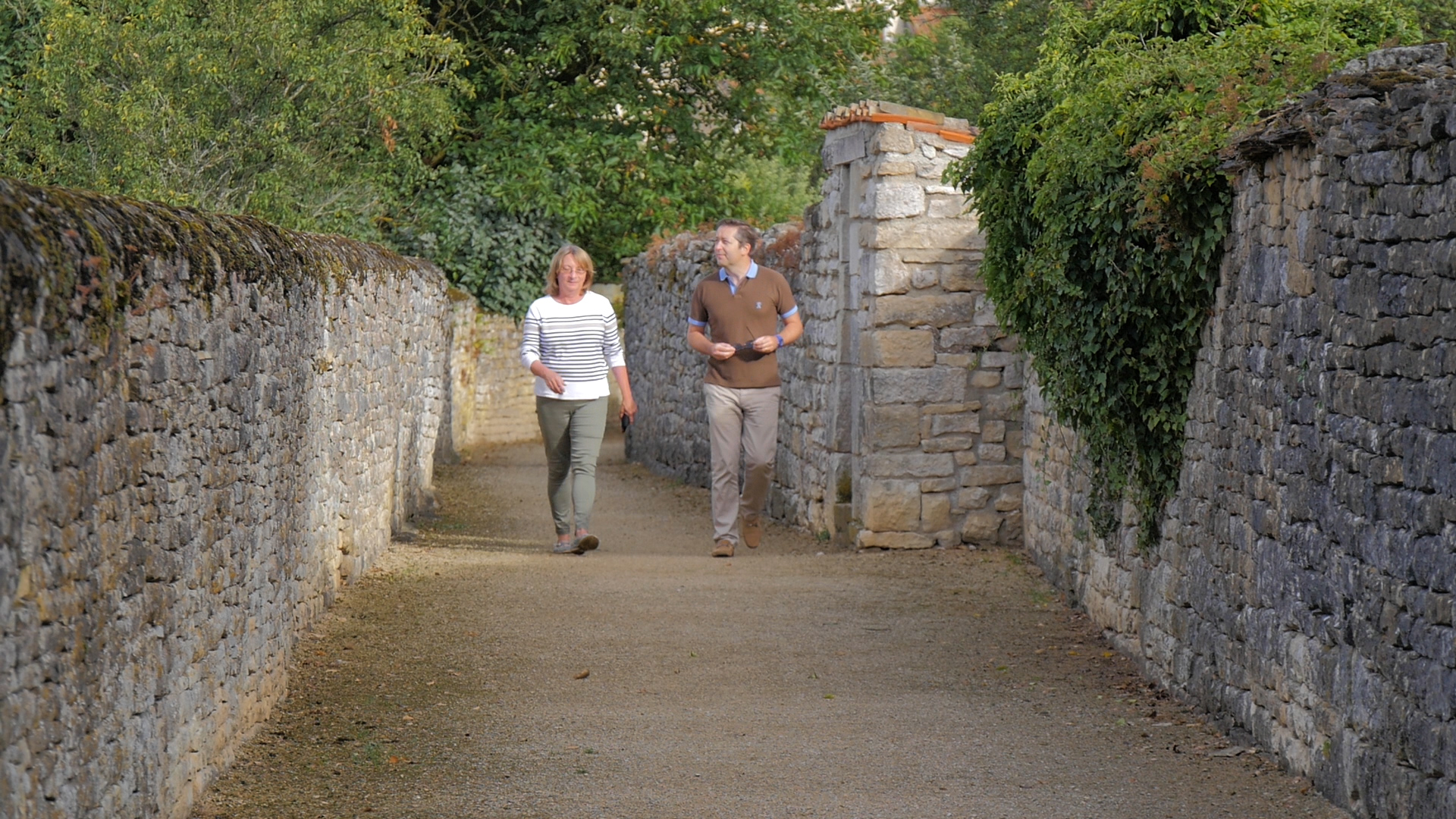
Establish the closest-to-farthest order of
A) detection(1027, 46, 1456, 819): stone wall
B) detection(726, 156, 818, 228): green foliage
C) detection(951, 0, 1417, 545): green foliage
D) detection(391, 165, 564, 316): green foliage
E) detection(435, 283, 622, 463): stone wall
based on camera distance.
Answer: detection(1027, 46, 1456, 819): stone wall, detection(951, 0, 1417, 545): green foliage, detection(435, 283, 622, 463): stone wall, detection(391, 165, 564, 316): green foliage, detection(726, 156, 818, 228): green foliage

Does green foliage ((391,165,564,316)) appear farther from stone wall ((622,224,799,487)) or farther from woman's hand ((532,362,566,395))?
woman's hand ((532,362,566,395))

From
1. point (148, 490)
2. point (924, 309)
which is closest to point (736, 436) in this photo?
point (924, 309)

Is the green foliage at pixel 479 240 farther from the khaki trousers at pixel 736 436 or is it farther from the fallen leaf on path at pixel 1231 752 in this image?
the fallen leaf on path at pixel 1231 752

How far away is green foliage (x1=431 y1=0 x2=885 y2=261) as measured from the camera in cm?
2053

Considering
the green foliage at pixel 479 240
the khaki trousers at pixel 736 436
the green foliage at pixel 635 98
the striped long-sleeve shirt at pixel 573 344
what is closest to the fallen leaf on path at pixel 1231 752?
the khaki trousers at pixel 736 436

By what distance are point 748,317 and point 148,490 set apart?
5.99 meters

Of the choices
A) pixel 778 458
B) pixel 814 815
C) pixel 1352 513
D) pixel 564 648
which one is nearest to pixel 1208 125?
pixel 1352 513

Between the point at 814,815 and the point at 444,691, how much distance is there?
196cm

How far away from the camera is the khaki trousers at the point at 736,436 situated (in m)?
9.47

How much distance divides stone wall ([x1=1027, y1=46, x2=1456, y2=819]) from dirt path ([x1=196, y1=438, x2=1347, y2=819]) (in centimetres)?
31

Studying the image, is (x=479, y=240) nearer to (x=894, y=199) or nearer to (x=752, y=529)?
(x=752, y=529)

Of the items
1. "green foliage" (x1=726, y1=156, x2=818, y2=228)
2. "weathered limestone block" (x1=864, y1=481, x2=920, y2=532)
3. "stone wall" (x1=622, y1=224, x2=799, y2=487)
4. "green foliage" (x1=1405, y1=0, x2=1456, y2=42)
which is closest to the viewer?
"weathered limestone block" (x1=864, y1=481, x2=920, y2=532)

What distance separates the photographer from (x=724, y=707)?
5582mm

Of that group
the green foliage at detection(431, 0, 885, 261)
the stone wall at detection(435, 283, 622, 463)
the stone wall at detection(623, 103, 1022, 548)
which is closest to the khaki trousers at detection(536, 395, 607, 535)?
the stone wall at detection(623, 103, 1022, 548)
